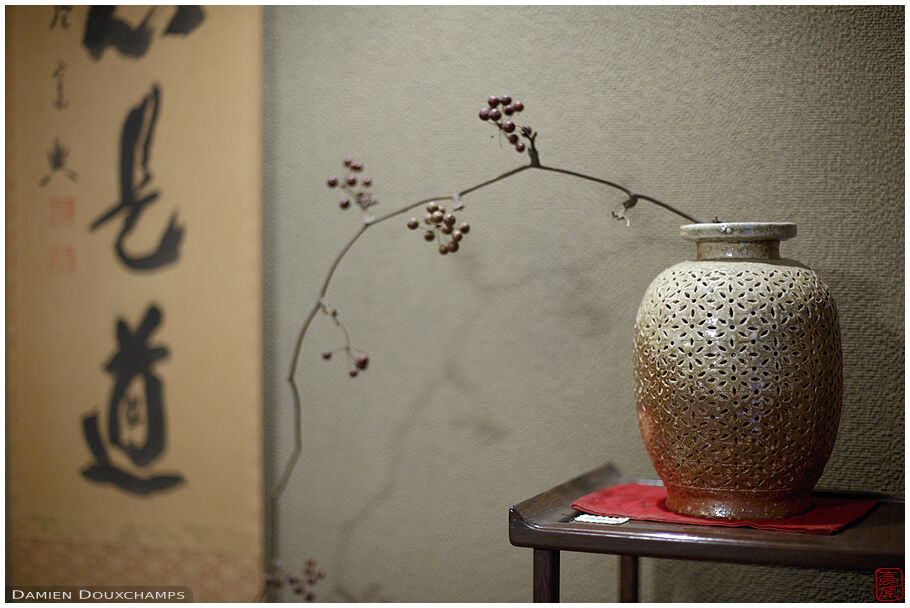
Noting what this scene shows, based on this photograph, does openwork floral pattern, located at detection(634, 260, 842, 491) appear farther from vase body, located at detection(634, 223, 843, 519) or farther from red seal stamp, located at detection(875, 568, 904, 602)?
red seal stamp, located at detection(875, 568, 904, 602)

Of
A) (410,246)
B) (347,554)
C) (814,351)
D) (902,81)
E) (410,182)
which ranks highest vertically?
(902,81)

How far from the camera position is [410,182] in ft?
4.74

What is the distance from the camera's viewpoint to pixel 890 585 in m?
0.90

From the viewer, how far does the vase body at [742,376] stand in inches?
34.9

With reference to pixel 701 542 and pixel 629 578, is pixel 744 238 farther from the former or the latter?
pixel 629 578

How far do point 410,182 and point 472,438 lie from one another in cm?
47

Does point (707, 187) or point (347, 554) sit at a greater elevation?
point (707, 187)

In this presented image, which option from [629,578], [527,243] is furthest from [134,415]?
[629,578]

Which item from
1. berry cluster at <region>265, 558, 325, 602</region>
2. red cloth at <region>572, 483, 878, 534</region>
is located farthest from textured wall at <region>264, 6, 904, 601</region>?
red cloth at <region>572, 483, 878, 534</region>

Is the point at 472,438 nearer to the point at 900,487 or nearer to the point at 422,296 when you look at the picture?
the point at 422,296

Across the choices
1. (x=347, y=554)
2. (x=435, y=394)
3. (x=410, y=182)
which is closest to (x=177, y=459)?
(x=347, y=554)

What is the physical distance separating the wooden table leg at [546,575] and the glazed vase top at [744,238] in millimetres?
404

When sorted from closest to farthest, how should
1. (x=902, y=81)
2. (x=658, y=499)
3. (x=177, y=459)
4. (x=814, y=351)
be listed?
(x=814, y=351), (x=658, y=499), (x=902, y=81), (x=177, y=459)

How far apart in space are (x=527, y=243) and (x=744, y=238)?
49 cm
